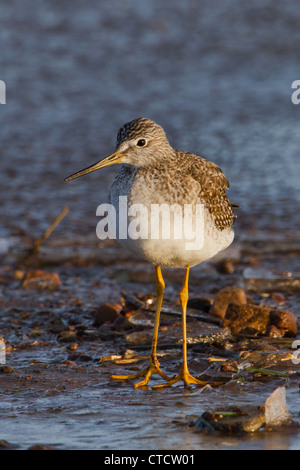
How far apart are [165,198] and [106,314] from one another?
5.86ft

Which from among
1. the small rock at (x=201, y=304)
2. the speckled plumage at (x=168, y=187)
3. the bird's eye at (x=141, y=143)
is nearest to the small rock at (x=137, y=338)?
the small rock at (x=201, y=304)

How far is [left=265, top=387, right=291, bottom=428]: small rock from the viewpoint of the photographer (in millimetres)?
4613

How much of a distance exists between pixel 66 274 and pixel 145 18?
1166 cm

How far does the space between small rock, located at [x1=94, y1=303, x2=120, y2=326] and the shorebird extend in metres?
0.86

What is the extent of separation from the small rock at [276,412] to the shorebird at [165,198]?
3.10 feet

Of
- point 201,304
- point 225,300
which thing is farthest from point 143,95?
point 225,300

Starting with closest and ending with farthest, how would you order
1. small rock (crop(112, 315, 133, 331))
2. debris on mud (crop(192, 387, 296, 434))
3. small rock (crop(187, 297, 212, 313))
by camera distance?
debris on mud (crop(192, 387, 296, 434)), small rock (crop(112, 315, 133, 331)), small rock (crop(187, 297, 212, 313))

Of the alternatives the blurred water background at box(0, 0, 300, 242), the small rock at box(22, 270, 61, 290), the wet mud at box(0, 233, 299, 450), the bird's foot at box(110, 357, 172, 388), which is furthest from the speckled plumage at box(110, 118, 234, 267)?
the blurred water background at box(0, 0, 300, 242)

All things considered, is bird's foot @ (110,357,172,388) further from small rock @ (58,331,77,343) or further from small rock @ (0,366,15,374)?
small rock @ (58,331,77,343)

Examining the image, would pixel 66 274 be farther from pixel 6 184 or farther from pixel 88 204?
pixel 6 184

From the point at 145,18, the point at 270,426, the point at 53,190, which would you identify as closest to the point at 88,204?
the point at 53,190
